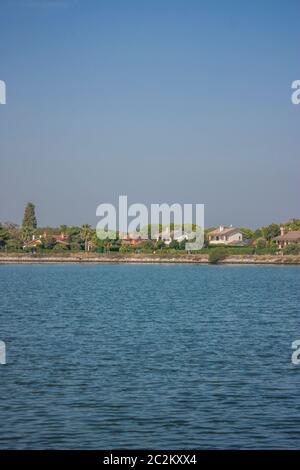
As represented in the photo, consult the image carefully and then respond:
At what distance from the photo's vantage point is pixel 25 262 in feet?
563

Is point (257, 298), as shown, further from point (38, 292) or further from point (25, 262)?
point (25, 262)

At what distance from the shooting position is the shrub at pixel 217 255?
530 feet

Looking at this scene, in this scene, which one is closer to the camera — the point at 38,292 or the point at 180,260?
the point at 38,292

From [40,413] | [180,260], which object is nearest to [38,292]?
[40,413]

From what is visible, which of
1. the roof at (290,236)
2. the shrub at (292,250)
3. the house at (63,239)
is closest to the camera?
the shrub at (292,250)

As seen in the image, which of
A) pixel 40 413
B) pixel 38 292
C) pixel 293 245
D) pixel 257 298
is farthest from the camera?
pixel 293 245

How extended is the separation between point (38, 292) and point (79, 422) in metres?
52.4

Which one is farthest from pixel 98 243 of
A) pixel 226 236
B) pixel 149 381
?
pixel 149 381

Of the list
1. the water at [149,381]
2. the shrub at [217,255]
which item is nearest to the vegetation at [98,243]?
the shrub at [217,255]

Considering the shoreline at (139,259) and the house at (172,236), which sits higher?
the house at (172,236)

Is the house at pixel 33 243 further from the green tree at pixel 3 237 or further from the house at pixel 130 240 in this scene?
the house at pixel 130 240

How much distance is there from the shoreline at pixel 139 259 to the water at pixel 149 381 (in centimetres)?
11066

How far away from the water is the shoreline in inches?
4357

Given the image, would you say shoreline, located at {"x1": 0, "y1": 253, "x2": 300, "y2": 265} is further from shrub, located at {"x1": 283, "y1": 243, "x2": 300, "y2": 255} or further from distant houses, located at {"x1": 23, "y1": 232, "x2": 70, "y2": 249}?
distant houses, located at {"x1": 23, "y1": 232, "x2": 70, "y2": 249}
